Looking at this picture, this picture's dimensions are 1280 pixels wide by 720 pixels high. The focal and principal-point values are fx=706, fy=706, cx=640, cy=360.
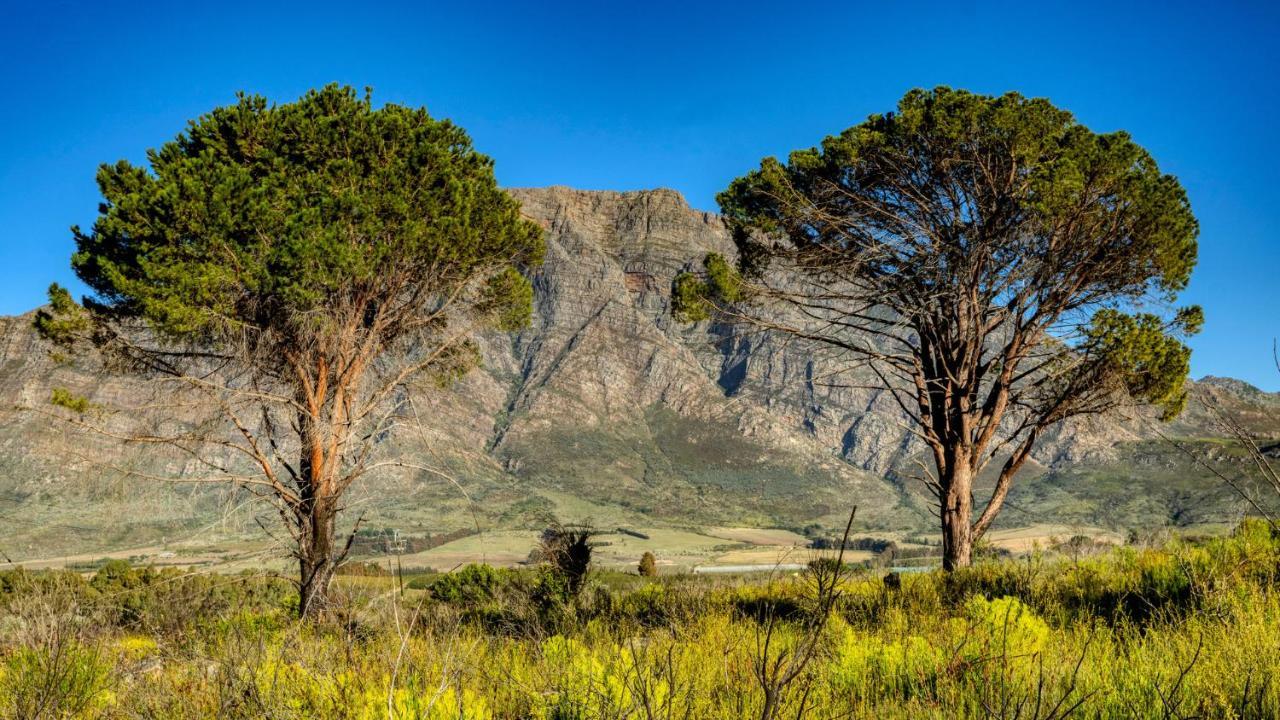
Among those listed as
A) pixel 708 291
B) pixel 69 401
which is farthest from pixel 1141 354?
pixel 69 401

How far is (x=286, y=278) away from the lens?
1055 centimetres

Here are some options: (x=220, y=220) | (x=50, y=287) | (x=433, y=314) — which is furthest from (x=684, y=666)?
(x=50, y=287)

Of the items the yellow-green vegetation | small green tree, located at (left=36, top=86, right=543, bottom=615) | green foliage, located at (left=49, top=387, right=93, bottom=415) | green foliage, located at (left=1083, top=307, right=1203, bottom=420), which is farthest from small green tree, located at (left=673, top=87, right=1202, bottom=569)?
green foliage, located at (left=49, top=387, right=93, bottom=415)

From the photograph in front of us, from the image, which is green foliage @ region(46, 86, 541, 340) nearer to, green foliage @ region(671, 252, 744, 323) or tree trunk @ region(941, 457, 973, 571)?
green foliage @ region(671, 252, 744, 323)

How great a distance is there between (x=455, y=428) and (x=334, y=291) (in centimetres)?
15705

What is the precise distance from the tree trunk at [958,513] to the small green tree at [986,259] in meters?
0.03

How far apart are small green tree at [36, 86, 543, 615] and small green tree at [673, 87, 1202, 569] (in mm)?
5791

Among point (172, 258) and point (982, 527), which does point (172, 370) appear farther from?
point (982, 527)

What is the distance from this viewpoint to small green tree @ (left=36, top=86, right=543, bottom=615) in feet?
34.3

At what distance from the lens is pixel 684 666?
392 cm

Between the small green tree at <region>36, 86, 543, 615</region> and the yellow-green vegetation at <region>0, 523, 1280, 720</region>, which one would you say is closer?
the yellow-green vegetation at <region>0, 523, 1280, 720</region>

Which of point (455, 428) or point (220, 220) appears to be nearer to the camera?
point (220, 220)

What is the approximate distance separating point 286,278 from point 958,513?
429 inches

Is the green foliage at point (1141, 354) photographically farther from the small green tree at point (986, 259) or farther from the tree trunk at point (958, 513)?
the tree trunk at point (958, 513)
